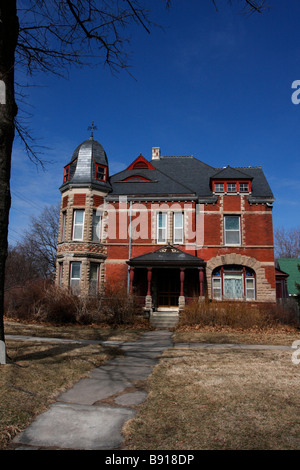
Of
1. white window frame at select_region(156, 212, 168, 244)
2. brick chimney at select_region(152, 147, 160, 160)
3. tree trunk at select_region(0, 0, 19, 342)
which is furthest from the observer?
brick chimney at select_region(152, 147, 160, 160)

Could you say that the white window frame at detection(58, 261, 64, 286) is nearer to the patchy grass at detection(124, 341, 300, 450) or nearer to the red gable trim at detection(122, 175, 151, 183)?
the red gable trim at detection(122, 175, 151, 183)

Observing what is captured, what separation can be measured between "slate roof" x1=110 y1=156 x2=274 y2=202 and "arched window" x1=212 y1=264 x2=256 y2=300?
470 cm

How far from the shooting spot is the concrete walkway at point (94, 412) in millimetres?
3930

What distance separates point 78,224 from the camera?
2323 cm

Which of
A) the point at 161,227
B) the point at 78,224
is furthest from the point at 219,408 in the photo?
the point at 78,224

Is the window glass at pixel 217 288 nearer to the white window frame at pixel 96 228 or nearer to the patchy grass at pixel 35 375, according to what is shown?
the white window frame at pixel 96 228

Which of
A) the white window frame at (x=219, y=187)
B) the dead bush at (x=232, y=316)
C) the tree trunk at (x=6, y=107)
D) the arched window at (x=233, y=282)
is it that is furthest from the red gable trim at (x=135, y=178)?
the tree trunk at (x=6, y=107)

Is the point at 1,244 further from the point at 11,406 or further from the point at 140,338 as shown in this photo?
the point at 140,338

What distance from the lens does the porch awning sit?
66.1 feet

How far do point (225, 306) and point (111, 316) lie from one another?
17.9ft

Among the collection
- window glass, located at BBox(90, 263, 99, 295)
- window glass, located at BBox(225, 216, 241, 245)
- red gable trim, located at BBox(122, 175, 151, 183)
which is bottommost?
window glass, located at BBox(90, 263, 99, 295)

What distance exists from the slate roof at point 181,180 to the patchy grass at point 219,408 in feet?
54.6

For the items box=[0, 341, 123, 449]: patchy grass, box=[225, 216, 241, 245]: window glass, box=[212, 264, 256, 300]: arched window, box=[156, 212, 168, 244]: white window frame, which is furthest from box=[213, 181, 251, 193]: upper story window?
box=[0, 341, 123, 449]: patchy grass

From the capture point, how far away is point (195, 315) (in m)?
16.6
